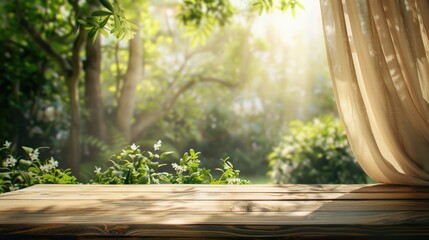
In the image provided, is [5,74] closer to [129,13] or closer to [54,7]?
[54,7]

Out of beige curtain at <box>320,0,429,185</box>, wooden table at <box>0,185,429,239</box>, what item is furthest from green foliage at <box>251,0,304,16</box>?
wooden table at <box>0,185,429,239</box>

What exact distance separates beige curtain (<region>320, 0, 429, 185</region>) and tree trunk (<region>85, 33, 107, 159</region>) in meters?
3.16

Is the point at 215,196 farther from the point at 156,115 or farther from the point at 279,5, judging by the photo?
the point at 156,115

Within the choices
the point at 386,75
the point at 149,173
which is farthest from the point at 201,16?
the point at 386,75

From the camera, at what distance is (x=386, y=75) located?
70.7 inches

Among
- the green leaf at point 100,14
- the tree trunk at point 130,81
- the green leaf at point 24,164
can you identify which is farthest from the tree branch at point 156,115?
the green leaf at point 100,14

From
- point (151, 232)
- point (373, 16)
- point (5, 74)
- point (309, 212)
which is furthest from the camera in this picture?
point (5, 74)

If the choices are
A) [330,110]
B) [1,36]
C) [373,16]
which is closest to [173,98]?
[1,36]

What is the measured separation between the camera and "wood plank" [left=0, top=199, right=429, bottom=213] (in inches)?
58.7

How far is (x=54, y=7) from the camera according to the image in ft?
16.8

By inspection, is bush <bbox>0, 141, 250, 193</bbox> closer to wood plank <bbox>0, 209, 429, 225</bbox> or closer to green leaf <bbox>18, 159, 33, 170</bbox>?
green leaf <bbox>18, 159, 33, 170</bbox>

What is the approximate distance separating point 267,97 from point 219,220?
6.37m

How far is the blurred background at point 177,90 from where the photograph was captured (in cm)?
414

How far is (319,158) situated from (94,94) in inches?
91.8
